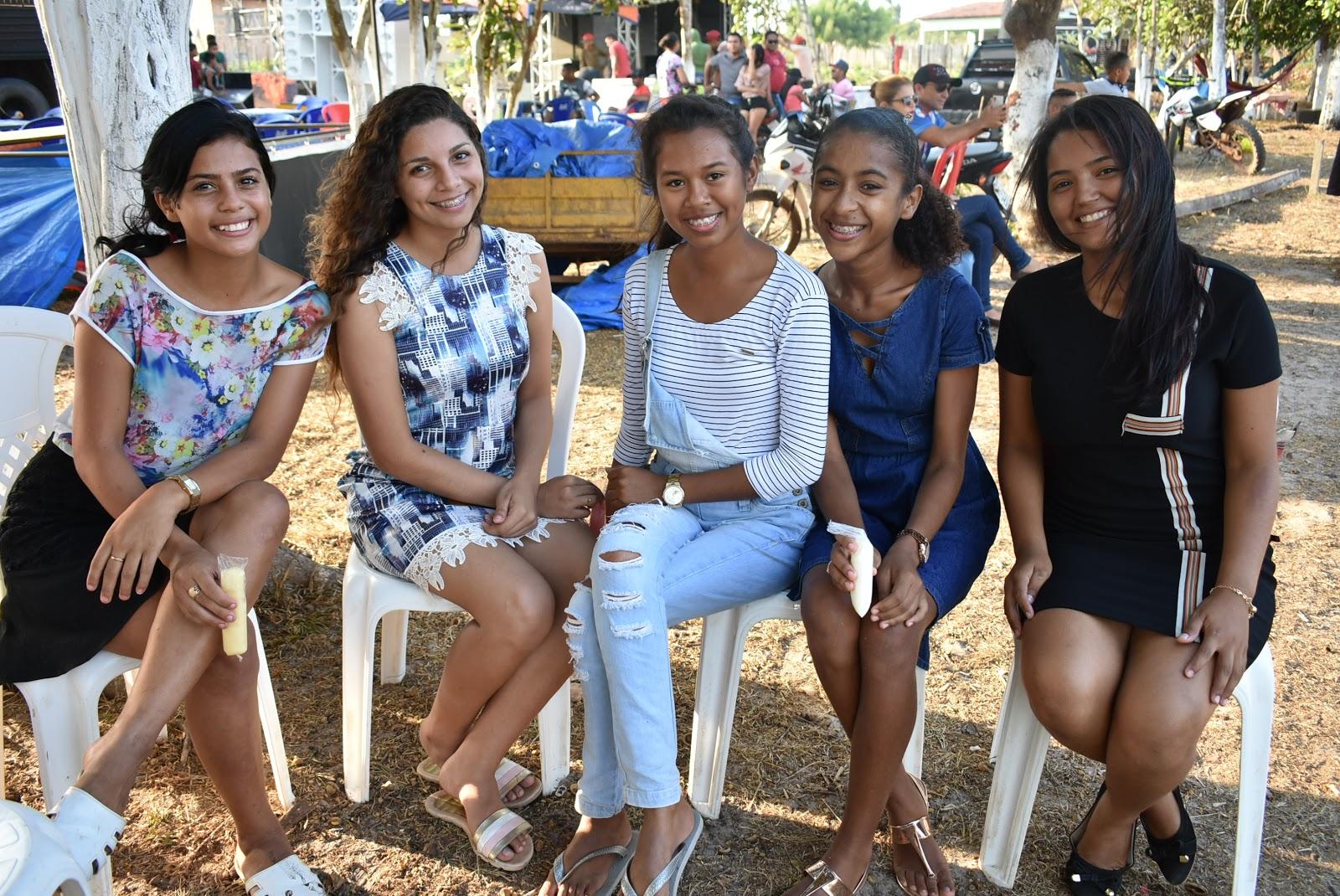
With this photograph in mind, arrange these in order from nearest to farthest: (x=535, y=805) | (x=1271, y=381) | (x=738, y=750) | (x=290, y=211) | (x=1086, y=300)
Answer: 1. (x=1271, y=381)
2. (x=1086, y=300)
3. (x=535, y=805)
4. (x=738, y=750)
5. (x=290, y=211)

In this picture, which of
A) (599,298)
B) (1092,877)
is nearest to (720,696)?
(1092,877)

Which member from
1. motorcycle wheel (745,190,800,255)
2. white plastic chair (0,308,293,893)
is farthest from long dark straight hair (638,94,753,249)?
motorcycle wheel (745,190,800,255)

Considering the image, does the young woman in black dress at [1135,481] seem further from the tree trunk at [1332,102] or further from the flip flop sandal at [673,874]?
the tree trunk at [1332,102]

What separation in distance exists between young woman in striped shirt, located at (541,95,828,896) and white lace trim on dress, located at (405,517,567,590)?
27 centimetres

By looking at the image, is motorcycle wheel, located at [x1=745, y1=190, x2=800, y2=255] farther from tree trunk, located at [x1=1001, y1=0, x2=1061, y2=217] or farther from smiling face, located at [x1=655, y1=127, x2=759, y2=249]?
smiling face, located at [x1=655, y1=127, x2=759, y2=249]

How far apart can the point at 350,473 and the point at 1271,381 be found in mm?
1868

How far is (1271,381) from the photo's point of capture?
76.2 inches

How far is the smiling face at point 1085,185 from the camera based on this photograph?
6.54ft

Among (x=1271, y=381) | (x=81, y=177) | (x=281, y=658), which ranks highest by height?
(x=81, y=177)

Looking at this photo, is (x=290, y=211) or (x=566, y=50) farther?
(x=566, y=50)

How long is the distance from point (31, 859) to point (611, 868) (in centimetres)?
102

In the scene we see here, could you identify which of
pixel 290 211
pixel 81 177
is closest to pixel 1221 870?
pixel 81 177

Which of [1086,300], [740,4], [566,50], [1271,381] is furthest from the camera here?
[566,50]

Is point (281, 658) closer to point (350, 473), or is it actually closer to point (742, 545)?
point (350, 473)
